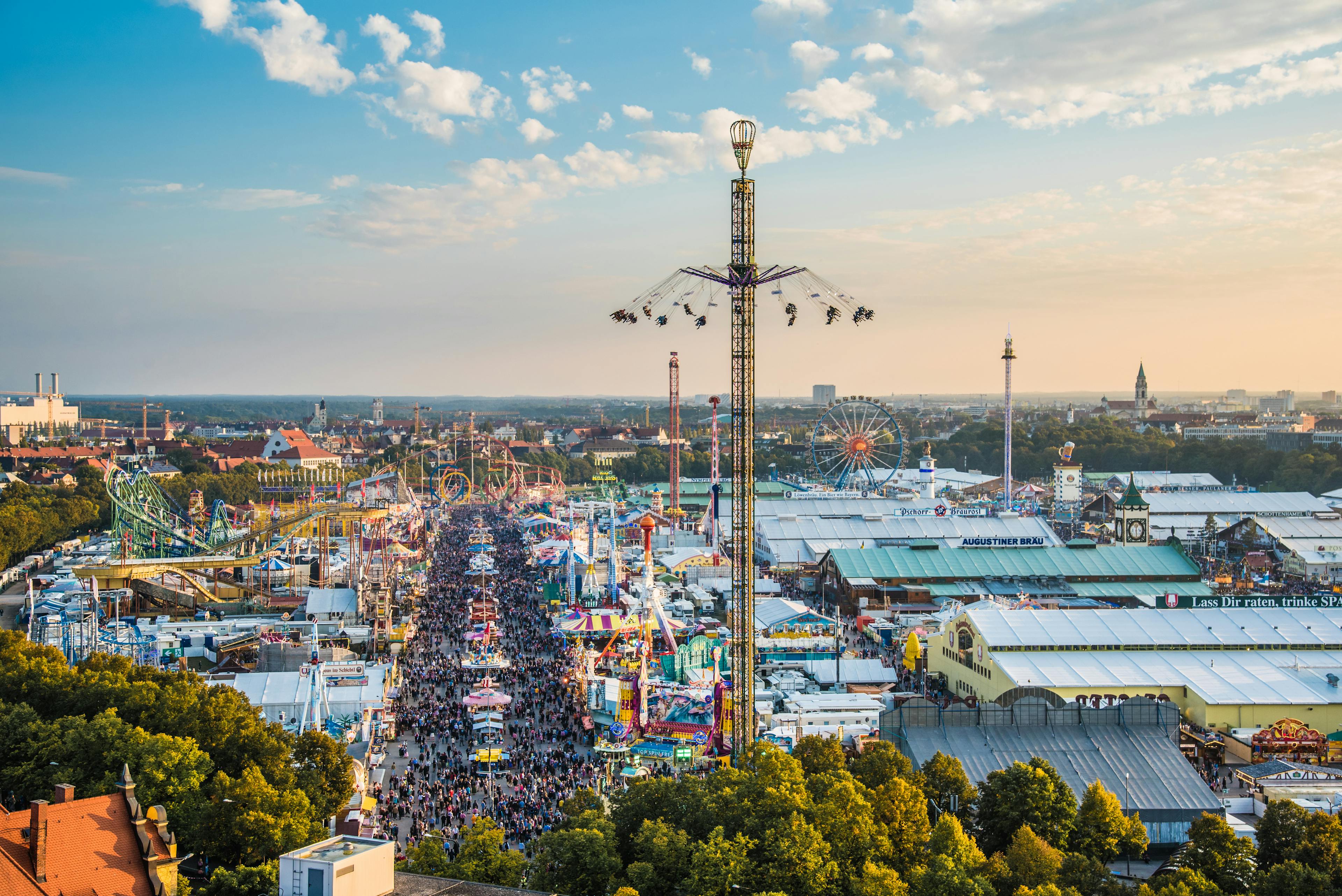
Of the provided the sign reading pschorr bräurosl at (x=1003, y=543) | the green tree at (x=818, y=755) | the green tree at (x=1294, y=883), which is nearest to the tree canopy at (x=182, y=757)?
the green tree at (x=818, y=755)

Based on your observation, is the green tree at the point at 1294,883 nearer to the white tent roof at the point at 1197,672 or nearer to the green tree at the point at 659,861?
the green tree at the point at 659,861

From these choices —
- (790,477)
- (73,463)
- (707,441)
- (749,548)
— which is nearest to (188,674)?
(749,548)

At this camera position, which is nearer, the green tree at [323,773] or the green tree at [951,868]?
the green tree at [951,868]

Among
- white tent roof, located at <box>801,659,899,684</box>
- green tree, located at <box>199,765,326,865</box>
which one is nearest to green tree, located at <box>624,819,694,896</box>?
green tree, located at <box>199,765,326,865</box>

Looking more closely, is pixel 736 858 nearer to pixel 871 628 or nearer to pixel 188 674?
pixel 188 674

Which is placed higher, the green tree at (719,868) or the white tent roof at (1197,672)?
the green tree at (719,868)
